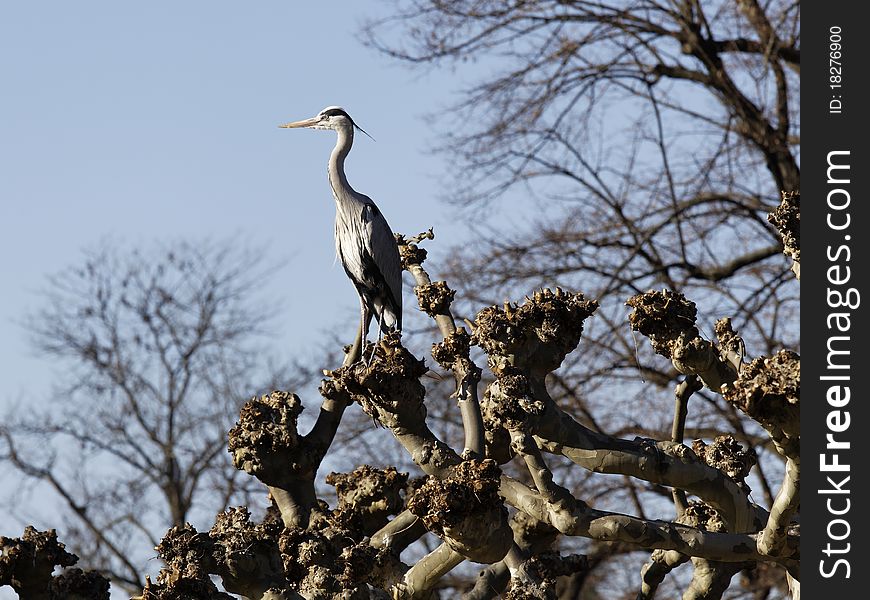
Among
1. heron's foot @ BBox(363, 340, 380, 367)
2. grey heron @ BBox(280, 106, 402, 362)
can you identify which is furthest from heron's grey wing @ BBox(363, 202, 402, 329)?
heron's foot @ BBox(363, 340, 380, 367)

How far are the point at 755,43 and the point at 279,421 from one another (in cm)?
915

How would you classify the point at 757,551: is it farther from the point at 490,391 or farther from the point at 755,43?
the point at 755,43

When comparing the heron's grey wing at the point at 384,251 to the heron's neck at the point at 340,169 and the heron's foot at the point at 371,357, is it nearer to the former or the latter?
the heron's neck at the point at 340,169

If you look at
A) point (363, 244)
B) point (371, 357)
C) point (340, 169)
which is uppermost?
point (340, 169)

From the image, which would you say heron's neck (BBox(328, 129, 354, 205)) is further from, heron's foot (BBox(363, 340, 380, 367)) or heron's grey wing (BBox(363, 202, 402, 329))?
heron's foot (BBox(363, 340, 380, 367))

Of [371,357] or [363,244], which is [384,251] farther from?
[371,357]

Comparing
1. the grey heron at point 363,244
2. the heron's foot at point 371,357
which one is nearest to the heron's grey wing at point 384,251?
the grey heron at point 363,244

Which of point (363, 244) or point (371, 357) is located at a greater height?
point (363, 244)

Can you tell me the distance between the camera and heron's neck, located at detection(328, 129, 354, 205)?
26.1 ft

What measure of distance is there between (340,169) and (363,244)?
423 millimetres

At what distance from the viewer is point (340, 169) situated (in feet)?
26.4

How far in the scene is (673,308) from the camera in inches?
271

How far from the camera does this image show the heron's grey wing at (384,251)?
793 centimetres

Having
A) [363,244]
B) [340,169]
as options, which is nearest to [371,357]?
[363,244]
